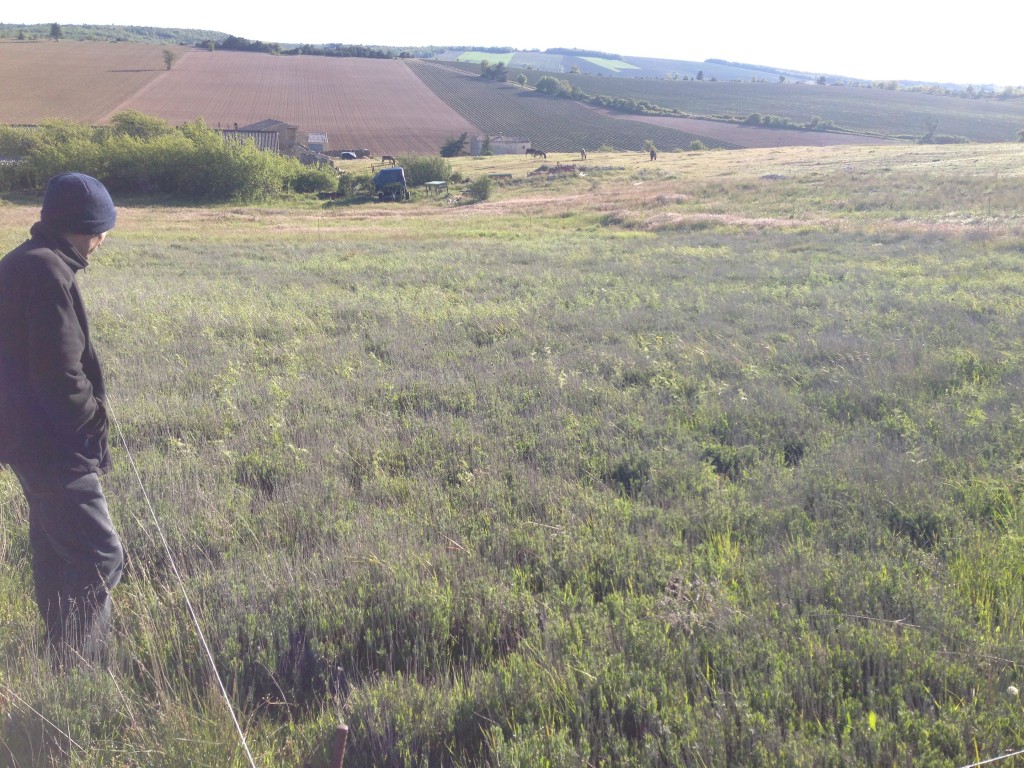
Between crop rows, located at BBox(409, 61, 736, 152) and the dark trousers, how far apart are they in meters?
75.5

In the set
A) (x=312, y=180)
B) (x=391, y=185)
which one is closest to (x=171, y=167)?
(x=312, y=180)

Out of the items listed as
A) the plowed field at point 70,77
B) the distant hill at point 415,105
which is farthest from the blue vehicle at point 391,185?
the plowed field at point 70,77

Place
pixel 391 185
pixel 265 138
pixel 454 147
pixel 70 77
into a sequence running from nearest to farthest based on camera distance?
pixel 391 185, pixel 265 138, pixel 454 147, pixel 70 77

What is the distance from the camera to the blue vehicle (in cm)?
4803

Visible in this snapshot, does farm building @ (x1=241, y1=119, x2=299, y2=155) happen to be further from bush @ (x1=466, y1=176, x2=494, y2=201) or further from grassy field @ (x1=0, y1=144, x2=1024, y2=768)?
grassy field @ (x1=0, y1=144, x2=1024, y2=768)

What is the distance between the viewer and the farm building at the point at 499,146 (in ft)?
241

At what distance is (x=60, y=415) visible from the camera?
308 cm

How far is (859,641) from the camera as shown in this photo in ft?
10.1

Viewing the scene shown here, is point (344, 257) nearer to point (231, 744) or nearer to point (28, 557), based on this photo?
point (28, 557)

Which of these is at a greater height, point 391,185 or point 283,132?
point 283,132

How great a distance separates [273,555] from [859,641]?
9.17 feet

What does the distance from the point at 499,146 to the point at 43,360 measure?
74.5 metres

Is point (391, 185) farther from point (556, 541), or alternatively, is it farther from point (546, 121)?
point (556, 541)

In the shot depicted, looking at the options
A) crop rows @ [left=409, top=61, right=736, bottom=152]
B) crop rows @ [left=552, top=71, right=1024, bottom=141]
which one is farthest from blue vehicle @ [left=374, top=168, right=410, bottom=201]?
crop rows @ [left=552, top=71, right=1024, bottom=141]
